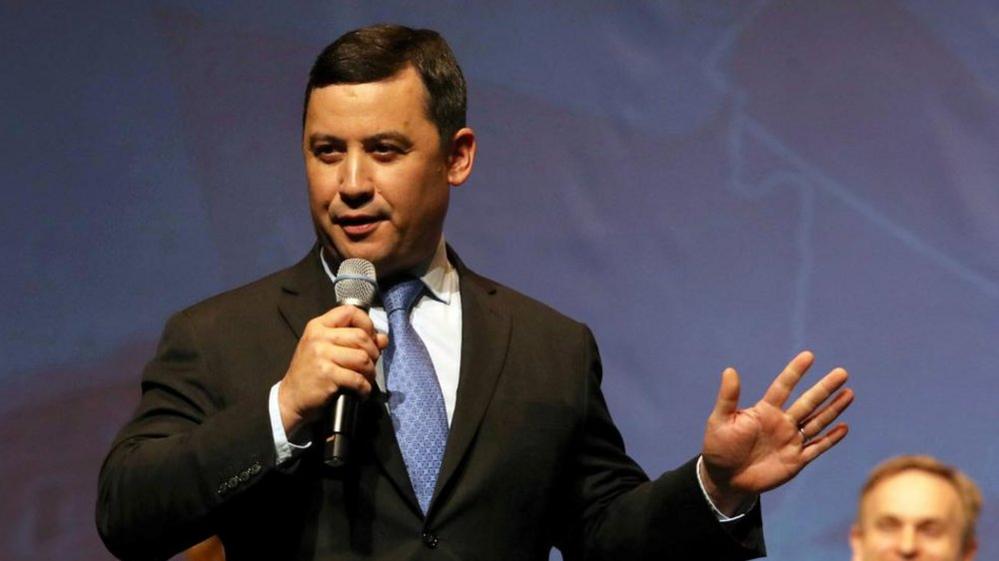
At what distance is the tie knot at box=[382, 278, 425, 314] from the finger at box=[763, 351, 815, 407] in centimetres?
51

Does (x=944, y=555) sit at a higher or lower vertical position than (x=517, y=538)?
lower

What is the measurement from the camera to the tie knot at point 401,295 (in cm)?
232

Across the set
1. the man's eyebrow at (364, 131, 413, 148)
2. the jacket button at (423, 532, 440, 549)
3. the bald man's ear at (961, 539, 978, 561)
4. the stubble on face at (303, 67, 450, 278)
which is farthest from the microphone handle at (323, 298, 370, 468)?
the bald man's ear at (961, 539, 978, 561)

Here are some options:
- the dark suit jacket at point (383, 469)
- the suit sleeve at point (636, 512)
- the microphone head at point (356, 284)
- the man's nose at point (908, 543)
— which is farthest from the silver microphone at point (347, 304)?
the man's nose at point (908, 543)

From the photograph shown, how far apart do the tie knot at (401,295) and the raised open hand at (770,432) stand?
0.46 metres

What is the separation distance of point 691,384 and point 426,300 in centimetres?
151

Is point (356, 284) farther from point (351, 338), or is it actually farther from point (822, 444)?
point (822, 444)

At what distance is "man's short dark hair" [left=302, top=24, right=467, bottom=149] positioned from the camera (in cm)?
228

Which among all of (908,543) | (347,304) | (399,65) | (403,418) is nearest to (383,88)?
(399,65)

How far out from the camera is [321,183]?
223 cm

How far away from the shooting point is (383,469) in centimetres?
215

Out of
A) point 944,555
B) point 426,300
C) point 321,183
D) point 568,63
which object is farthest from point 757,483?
point 568,63

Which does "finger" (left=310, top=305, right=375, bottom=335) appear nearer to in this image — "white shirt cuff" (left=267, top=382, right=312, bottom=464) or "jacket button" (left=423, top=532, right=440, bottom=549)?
"white shirt cuff" (left=267, top=382, right=312, bottom=464)

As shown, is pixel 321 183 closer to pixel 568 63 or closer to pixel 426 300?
pixel 426 300
